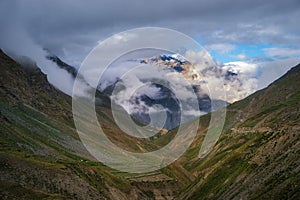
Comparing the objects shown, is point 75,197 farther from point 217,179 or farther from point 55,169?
point 217,179

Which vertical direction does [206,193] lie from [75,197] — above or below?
below

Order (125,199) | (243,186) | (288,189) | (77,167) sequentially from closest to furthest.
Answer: (288,189) < (243,186) < (77,167) < (125,199)

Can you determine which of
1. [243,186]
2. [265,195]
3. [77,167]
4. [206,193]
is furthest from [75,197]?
[265,195]

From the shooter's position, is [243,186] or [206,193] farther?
[206,193]

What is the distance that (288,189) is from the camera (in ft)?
290

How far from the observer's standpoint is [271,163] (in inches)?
4596

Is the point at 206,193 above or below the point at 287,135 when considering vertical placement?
below

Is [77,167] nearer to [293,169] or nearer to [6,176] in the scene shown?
[6,176]

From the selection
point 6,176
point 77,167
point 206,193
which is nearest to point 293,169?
point 206,193

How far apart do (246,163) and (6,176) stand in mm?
79065

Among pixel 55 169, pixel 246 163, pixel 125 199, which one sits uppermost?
pixel 55 169

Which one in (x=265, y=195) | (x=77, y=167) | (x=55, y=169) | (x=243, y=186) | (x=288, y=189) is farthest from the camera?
(x=77, y=167)

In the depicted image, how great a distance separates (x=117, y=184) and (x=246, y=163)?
247ft

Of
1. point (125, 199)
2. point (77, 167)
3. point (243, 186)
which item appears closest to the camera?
point (243, 186)
